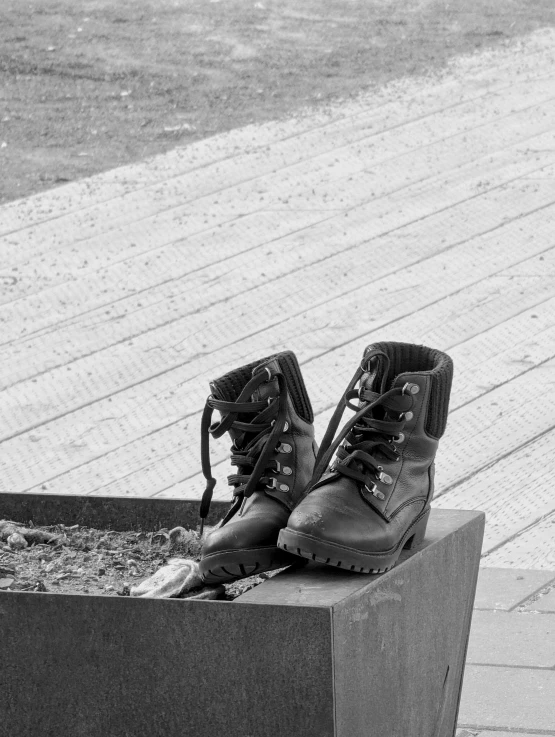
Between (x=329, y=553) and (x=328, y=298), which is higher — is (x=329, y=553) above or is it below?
above

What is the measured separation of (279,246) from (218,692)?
2773mm

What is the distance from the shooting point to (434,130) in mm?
4809

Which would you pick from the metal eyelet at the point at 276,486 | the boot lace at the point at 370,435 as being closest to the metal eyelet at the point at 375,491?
the boot lace at the point at 370,435

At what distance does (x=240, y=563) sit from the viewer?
1307mm

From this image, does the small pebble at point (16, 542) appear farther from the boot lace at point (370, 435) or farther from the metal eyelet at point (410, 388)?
the metal eyelet at point (410, 388)

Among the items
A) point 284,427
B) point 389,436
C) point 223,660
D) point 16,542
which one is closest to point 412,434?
point 389,436

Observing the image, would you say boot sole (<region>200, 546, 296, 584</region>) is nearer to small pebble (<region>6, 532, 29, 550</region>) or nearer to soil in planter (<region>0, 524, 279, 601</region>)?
soil in planter (<region>0, 524, 279, 601</region>)

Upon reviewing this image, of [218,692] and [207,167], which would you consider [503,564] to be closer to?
[218,692]

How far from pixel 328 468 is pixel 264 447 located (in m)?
0.09

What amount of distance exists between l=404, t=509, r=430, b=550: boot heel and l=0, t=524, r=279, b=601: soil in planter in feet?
0.56

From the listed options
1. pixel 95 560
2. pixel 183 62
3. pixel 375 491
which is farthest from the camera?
pixel 183 62

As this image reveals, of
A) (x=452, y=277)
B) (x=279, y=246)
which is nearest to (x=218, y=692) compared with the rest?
(x=452, y=277)

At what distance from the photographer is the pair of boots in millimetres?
1291

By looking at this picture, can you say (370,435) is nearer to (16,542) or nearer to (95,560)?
(95,560)
